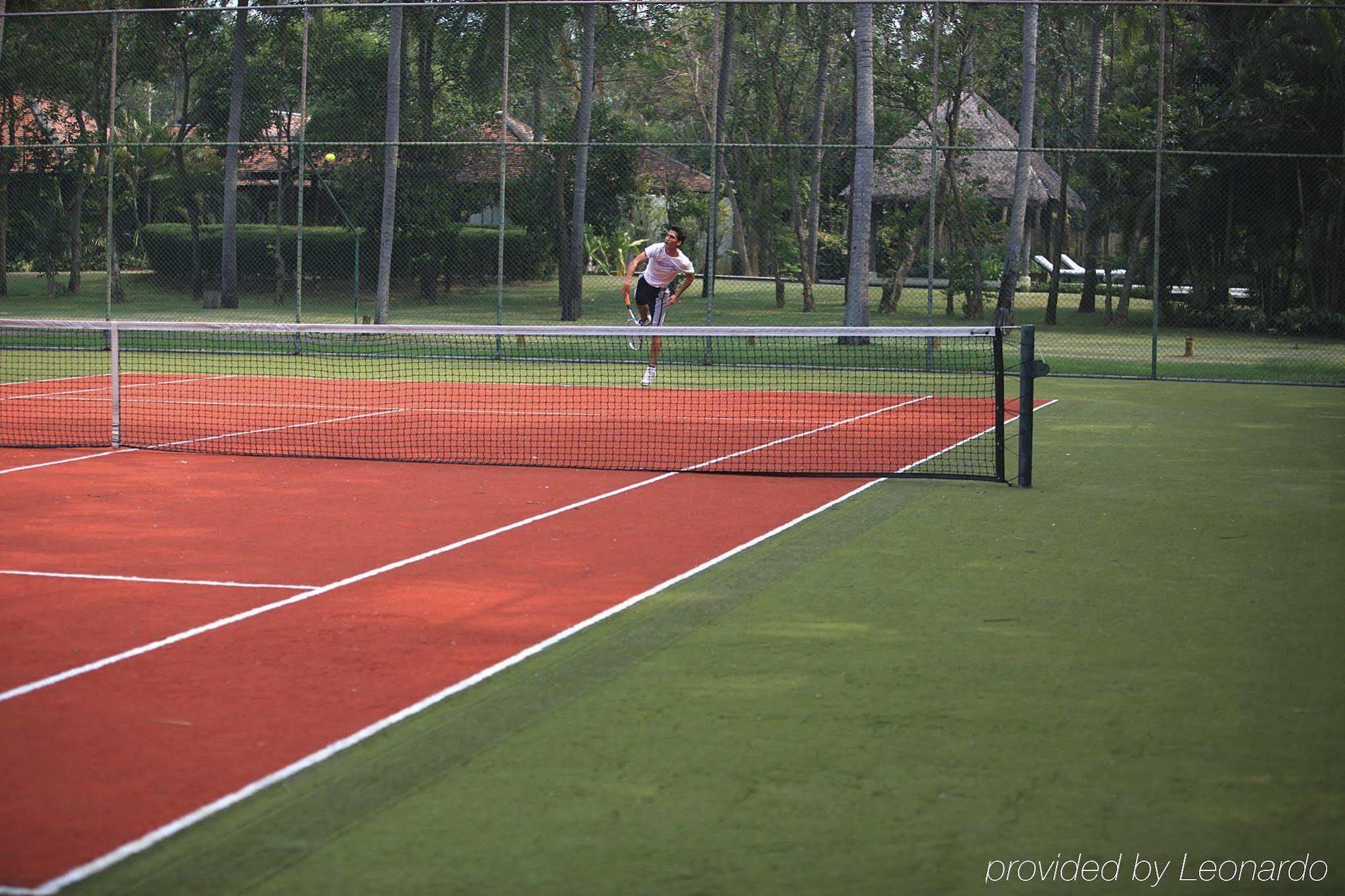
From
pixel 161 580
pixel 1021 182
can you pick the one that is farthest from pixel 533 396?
pixel 161 580

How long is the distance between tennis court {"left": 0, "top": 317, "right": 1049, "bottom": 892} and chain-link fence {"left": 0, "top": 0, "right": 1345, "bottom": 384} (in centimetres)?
362

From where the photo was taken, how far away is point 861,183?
20125mm

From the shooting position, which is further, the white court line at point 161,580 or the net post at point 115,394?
the net post at point 115,394

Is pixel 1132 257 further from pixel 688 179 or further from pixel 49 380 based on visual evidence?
pixel 49 380

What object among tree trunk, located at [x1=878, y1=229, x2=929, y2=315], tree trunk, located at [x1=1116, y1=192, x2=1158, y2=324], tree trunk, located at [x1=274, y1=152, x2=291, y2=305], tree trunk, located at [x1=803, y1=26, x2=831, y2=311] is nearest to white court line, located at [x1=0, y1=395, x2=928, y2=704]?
tree trunk, located at [x1=878, y1=229, x2=929, y2=315]

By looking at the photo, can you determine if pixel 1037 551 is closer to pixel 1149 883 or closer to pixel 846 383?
pixel 1149 883

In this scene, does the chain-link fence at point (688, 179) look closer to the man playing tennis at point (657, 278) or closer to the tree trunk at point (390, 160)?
the tree trunk at point (390, 160)

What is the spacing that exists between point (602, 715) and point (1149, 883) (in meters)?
1.96

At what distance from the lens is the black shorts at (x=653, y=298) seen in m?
16.8

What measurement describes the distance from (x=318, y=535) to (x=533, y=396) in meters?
7.95

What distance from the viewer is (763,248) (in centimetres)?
2605

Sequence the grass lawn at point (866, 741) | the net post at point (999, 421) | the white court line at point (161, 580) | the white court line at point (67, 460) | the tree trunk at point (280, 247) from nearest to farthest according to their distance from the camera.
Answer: the grass lawn at point (866, 741) → the white court line at point (161, 580) → the net post at point (999, 421) → the white court line at point (67, 460) → the tree trunk at point (280, 247)

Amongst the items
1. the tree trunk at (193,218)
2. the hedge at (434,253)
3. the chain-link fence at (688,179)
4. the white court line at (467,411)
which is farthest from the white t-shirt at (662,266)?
the tree trunk at (193,218)

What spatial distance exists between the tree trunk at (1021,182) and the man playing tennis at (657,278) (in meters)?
4.96
